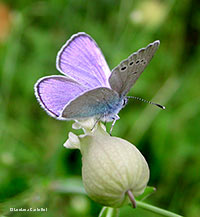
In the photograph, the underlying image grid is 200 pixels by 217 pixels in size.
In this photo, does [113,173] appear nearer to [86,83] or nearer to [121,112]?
[86,83]

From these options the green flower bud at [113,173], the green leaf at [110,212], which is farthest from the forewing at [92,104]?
the green leaf at [110,212]

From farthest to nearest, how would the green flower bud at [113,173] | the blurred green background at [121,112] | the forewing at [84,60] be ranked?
the blurred green background at [121,112]
the forewing at [84,60]
the green flower bud at [113,173]

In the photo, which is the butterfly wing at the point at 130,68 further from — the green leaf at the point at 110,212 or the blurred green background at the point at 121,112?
the blurred green background at the point at 121,112

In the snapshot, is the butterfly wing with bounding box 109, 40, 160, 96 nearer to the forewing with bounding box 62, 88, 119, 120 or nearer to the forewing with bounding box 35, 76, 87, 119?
the forewing with bounding box 62, 88, 119, 120

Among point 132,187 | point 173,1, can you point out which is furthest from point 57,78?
point 173,1

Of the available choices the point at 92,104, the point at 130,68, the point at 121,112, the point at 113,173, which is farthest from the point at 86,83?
the point at 121,112

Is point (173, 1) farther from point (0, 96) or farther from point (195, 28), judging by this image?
point (0, 96)

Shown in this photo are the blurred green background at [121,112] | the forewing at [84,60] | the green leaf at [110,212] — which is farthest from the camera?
the blurred green background at [121,112]
